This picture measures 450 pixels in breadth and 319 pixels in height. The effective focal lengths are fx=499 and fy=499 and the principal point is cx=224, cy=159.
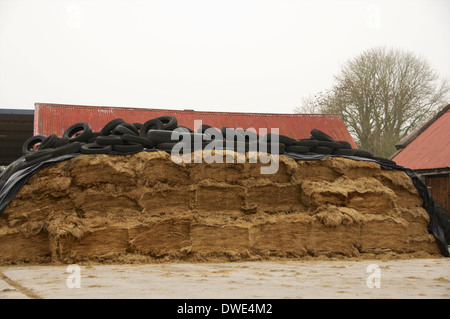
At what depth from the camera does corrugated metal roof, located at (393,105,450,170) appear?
842 inches

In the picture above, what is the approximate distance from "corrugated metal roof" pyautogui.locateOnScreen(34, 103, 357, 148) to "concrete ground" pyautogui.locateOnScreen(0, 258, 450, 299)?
626 inches

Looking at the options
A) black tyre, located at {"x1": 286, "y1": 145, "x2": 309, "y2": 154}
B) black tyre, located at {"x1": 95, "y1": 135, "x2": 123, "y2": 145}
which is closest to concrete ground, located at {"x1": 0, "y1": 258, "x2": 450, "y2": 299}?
black tyre, located at {"x1": 95, "y1": 135, "x2": 123, "y2": 145}

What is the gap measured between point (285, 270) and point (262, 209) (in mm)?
2187

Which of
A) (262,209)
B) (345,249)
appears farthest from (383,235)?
(262,209)

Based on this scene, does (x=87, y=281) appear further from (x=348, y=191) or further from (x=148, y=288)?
(x=348, y=191)

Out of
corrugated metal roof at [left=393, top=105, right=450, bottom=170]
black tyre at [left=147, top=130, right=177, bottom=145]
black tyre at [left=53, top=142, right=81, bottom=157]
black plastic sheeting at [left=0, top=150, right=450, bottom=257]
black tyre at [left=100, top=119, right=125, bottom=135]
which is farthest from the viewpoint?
corrugated metal roof at [left=393, top=105, right=450, bottom=170]

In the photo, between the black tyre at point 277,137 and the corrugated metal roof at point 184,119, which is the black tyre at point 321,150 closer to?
the black tyre at point 277,137

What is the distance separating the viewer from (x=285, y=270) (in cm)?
634

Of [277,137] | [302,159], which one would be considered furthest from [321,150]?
[277,137]

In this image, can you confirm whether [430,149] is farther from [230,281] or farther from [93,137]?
[230,281]

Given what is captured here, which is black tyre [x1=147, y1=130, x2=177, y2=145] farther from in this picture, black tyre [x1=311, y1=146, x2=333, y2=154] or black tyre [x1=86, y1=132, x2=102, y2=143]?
black tyre [x1=311, y1=146, x2=333, y2=154]

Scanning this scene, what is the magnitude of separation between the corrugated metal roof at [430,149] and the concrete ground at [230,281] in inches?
604

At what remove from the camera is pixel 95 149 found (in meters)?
8.15
